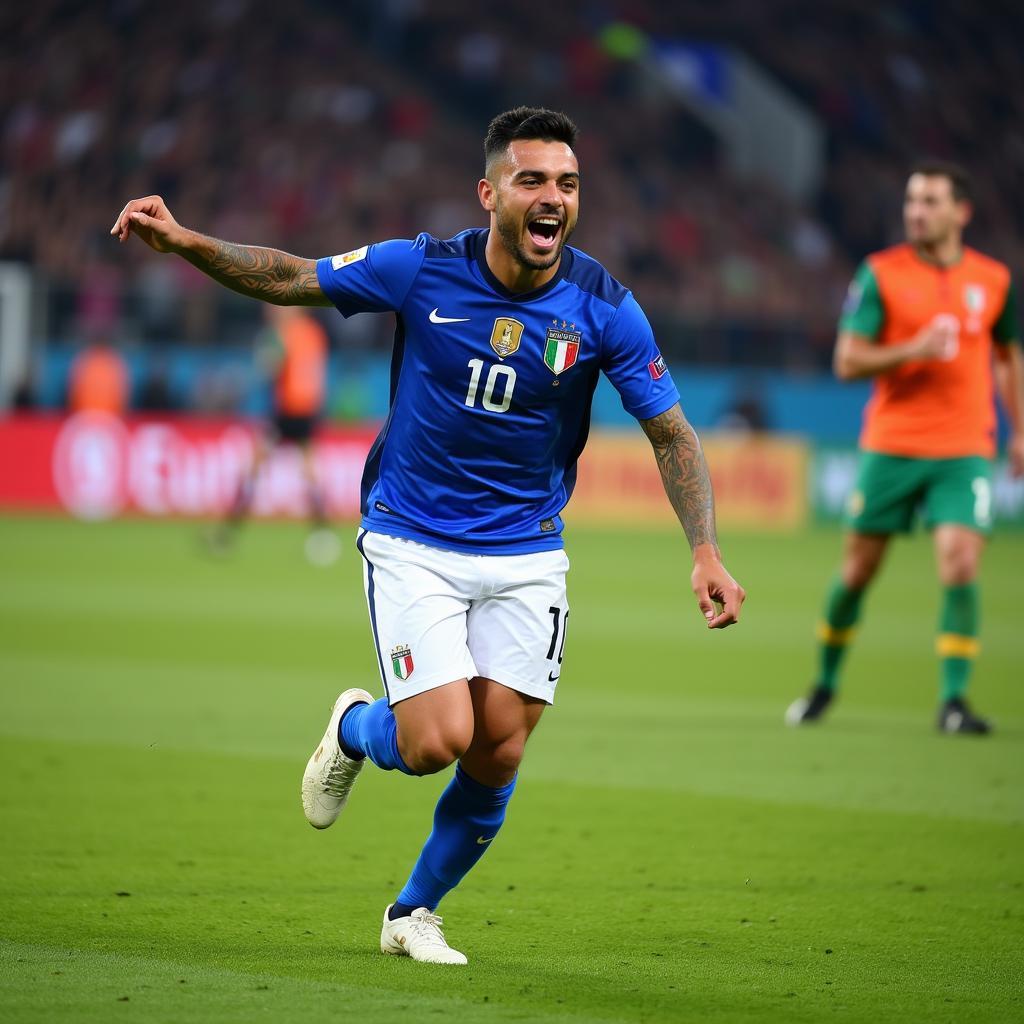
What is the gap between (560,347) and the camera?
4770 millimetres

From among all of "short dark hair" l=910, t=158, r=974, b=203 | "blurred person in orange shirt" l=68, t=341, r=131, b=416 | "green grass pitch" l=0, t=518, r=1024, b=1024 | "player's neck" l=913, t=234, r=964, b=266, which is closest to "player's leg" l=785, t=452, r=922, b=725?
"green grass pitch" l=0, t=518, r=1024, b=1024

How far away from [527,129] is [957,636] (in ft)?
16.4

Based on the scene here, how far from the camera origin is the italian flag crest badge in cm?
464

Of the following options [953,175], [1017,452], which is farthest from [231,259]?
[1017,452]

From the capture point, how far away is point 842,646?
9148 mm

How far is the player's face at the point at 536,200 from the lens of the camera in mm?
4648

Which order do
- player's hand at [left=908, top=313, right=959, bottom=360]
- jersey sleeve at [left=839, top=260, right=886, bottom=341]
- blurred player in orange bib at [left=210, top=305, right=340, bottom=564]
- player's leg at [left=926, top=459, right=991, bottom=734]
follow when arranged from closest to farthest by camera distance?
player's hand at [left=908, top=313, right=959, bottom=360], player's leg at [left=926, top=459, right=991, bottom=734], jersey sleeve at [left=839, top=260, right=886, bottom=341], blurred player in orange bib at [left=210, top=305, right=340, bottom=564]

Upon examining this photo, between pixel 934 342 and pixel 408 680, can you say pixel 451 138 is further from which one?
pixel 408 680

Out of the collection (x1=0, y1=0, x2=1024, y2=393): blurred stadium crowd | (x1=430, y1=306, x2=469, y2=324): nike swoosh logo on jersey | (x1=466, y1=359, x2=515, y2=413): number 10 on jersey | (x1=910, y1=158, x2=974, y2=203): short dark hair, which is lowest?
(x1=466, y1=359, x2=515, y2=413): number 10 on jersey

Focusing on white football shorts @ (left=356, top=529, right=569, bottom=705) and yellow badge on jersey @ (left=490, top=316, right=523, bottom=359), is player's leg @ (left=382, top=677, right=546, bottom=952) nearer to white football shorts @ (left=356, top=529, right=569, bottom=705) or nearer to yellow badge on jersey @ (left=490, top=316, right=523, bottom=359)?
white football shorts @ (left=356, top=529, right=569, bottom=705)

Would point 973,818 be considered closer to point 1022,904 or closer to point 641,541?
point 1022,904

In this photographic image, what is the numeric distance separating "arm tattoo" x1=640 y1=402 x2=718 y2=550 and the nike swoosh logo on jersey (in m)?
0.56

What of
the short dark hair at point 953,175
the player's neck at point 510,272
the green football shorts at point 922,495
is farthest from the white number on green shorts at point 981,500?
the player's neck at point 510,272

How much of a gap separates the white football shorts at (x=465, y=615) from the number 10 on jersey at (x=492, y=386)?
15.5 inches
